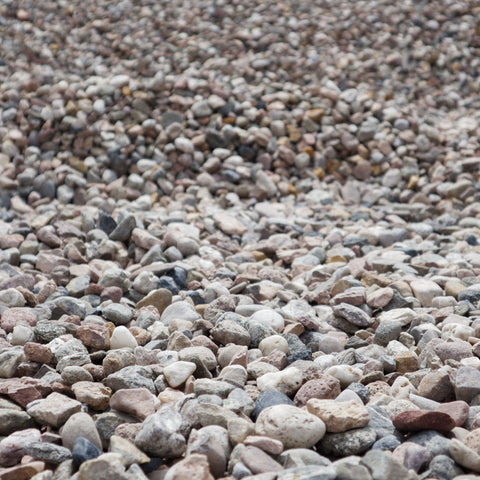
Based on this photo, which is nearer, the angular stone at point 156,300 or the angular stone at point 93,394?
the angular stone at point 93,394

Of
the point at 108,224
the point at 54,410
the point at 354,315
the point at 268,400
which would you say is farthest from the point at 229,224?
the point at 54,410

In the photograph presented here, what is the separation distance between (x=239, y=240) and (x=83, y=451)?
81.9 inches

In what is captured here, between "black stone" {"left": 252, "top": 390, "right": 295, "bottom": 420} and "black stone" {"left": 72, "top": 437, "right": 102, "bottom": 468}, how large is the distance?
16.4 inches

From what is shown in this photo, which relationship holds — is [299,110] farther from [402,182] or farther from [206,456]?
[206,456]

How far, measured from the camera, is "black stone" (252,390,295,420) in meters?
1.41

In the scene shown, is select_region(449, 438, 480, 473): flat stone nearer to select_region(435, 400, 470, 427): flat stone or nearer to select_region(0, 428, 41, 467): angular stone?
select_region(435, 400, 470, 427): flat stone

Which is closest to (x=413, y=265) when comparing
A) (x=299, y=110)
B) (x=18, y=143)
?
(x=299, y=110)

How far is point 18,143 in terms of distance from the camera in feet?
12.7

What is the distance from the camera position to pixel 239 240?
10.5 feet

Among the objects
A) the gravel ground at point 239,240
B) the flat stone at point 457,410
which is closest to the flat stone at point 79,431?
the gravel ground at point 239,240

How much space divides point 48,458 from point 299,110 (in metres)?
3.71

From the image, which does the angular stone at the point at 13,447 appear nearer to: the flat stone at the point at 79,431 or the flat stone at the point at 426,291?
the flat stone at the point at 79,431

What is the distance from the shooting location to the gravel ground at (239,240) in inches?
50.9

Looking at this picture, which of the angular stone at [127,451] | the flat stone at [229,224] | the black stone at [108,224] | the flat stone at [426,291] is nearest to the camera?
the angular stone at [127,451]
